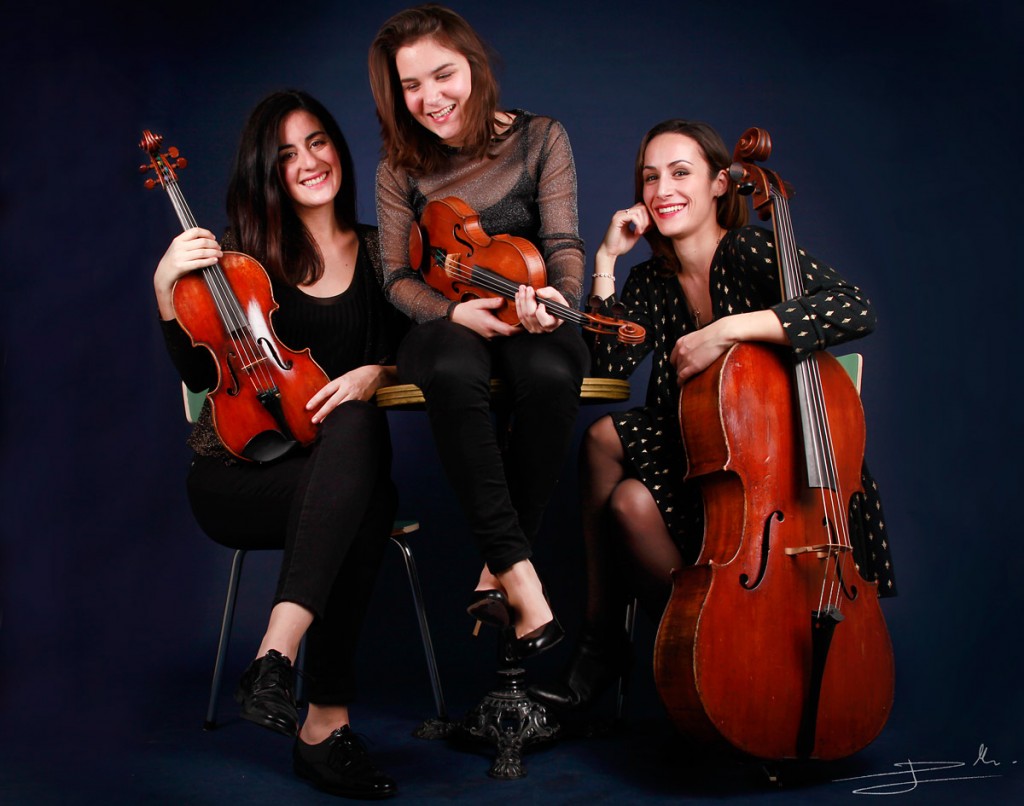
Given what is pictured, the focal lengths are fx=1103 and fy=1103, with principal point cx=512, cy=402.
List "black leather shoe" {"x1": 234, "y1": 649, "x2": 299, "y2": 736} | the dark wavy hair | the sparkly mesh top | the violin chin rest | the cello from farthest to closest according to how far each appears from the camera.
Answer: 1. the dark wavy hair
2. the sparkly mesh top
3. the violin chin rest
4. the cello
5. "black leather shoe" {"x1": 234, "y1": 649, "x2": 299, "y2": 736}

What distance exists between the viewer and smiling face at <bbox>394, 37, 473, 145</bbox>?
2082 mm

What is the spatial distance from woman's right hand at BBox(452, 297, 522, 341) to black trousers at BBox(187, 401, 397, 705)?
23 centimetres

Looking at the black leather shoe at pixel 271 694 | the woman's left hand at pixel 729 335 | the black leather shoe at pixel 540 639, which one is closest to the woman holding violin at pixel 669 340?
the woman's left hand at pixel 729 335

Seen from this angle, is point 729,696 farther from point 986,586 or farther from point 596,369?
point 986,586

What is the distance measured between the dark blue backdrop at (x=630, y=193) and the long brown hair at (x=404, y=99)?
848 millimetres

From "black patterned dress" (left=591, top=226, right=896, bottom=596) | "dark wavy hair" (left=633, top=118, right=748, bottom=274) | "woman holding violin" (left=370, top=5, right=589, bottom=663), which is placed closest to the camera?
"woman holding violin" (left=370, top=5, right=589, bottom=663)

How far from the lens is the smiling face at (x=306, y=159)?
7.34 feet

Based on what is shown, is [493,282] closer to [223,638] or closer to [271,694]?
[271,694]

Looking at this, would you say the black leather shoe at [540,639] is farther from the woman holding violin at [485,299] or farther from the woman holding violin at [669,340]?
the woman holding violin at [669,340]

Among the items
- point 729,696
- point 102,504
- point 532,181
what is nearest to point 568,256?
point 532,181

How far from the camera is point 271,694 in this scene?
1611mm

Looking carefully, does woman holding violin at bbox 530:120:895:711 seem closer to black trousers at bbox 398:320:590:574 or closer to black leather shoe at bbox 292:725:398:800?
black trousers at bbox 398:320:590:574

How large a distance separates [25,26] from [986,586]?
271cm

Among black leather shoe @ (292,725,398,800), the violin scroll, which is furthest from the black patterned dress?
the violin scroll
